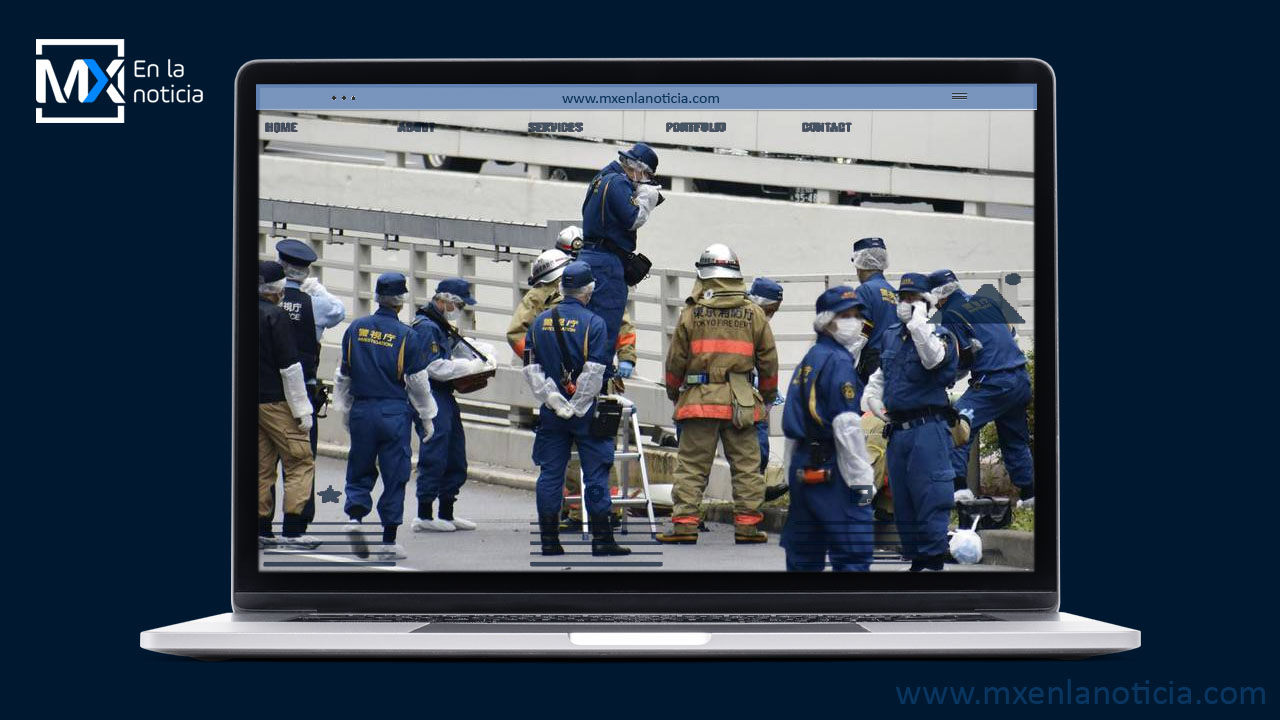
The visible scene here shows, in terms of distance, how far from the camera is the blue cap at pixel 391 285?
1063cm

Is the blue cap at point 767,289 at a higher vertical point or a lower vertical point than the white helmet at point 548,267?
lower

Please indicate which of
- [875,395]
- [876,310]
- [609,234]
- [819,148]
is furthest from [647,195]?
[875,395]

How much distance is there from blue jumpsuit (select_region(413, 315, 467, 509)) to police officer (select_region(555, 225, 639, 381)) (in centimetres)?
74

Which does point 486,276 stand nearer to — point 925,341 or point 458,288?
point 458,288

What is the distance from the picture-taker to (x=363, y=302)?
10.6 meters

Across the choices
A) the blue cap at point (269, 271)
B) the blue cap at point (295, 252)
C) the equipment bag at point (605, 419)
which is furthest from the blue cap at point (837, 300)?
the blue cap at point (269, 271)

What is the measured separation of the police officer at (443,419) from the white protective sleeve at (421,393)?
26mm

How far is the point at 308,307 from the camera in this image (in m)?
10.2

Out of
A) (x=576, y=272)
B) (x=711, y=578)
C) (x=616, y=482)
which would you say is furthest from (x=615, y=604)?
(x=576, y=272)

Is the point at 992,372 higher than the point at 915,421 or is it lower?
higher

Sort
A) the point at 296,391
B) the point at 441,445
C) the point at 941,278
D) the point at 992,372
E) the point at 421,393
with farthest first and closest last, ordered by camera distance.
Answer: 1. the point at 421,393
2. the point at 441,445
3. the point at 992,372
4. the point at 296,391
5. the point at 941,278

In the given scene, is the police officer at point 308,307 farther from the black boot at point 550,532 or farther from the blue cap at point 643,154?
the blue cap at point 643,154

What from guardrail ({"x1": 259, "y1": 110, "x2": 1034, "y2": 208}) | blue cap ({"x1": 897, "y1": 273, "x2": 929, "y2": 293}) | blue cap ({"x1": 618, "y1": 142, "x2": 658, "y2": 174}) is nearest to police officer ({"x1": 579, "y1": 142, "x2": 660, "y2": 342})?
blue cap ({"x1": 618, "y1": 142, "x2": 658, "y2": 174})

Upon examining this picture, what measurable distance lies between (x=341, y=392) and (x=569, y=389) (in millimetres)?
1152
